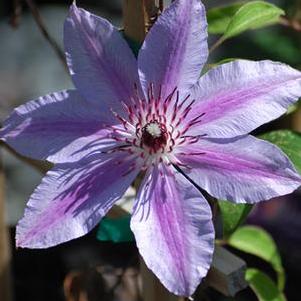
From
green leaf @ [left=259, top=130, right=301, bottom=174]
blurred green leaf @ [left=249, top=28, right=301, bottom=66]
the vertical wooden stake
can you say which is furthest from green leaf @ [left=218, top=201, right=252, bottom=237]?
blurred green leaf @ [left=249, top=28, right=301, bottom=66]

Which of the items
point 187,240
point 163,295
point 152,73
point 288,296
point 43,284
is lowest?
point 288,296

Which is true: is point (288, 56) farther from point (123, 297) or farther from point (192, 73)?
point (192, 73)

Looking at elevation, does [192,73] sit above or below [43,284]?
above

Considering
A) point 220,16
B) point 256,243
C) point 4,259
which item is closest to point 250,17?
point 220,16

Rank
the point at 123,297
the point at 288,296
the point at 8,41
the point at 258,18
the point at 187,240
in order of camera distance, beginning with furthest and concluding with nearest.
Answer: the point at 8,41 < the point at 288,296 < the point at 123,297 < the point at 258,18 < the point at 187,240

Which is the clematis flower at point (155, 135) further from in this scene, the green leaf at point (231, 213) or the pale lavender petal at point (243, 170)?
the green leaf at point (231, 213)

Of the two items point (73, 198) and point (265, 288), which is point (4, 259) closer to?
point (265, 288)

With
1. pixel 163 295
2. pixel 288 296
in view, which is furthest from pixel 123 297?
pixel 163 295

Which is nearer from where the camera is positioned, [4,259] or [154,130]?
[154,130]
